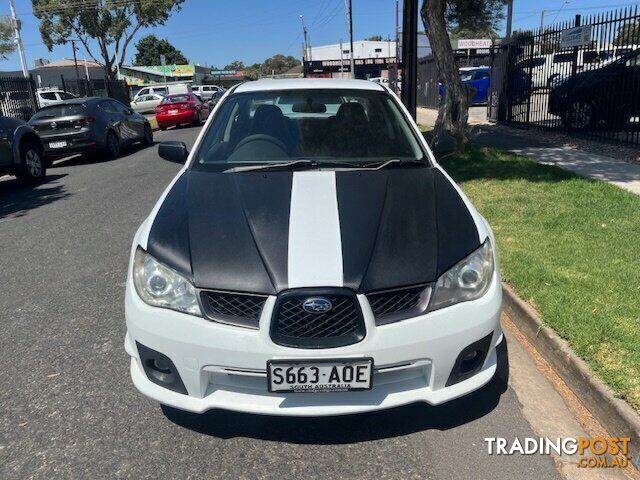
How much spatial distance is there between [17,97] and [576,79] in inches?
648

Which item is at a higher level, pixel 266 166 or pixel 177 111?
pixel 266 166

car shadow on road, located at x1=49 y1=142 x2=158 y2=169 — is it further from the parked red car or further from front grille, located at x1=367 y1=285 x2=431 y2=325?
front grille, located at x1=367 y1=285 x2=431 y2=325

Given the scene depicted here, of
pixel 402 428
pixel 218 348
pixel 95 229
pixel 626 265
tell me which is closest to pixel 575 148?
pixel 626 265

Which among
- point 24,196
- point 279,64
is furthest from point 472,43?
point 279,64

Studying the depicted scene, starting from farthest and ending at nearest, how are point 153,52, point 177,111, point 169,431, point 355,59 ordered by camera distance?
1. point 153,52
2. point 355,59
3. point 177,111
4. point 169,431

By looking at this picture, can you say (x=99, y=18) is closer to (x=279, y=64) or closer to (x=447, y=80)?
(x=447, y=80)

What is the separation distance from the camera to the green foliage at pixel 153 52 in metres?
97.9

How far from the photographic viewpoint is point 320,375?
2.29 metres

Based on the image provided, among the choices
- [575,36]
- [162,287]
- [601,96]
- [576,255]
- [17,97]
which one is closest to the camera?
[162,287]

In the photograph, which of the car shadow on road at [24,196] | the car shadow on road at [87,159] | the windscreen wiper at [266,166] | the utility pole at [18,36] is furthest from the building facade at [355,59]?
the windscreen wiper at [266,166]

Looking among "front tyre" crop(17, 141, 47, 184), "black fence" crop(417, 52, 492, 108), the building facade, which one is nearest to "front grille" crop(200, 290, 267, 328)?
"front tyre" crop(17, 141, 47, 184)

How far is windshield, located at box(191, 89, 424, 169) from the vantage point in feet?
12.0

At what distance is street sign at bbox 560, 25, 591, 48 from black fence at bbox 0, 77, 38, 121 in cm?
1558

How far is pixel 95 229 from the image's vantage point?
6637 mm
